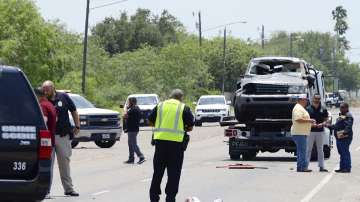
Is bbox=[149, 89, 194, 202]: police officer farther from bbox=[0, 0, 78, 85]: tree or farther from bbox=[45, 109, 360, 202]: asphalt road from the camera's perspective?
bbox=[0, 0, 78, 85]: tree

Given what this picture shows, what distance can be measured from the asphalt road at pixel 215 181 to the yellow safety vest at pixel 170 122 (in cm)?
223

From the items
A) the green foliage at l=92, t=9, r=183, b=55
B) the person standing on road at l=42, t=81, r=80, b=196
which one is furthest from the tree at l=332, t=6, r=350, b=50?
the person standing on road at l=42, t=81, r=80, b=196

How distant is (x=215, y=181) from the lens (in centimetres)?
2162

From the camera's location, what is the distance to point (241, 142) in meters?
28.3

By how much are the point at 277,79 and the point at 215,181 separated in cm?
745

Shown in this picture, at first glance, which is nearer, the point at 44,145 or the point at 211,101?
the point at 44,145

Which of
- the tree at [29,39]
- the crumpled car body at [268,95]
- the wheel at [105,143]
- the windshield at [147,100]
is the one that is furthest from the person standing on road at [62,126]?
the tree at [29,39]

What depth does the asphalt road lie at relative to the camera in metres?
18.3

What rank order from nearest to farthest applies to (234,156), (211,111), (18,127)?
(18,127) → (234,156) → (211,111)

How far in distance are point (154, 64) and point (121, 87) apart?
9308mm

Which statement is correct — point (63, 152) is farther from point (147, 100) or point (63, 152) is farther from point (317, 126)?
point (147, 100)

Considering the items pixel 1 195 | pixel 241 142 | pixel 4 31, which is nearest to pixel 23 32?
pixel 4 31

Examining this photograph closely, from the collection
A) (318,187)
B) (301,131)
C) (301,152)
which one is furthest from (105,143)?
(318,187)

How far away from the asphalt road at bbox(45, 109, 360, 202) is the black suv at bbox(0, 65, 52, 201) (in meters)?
5.43
